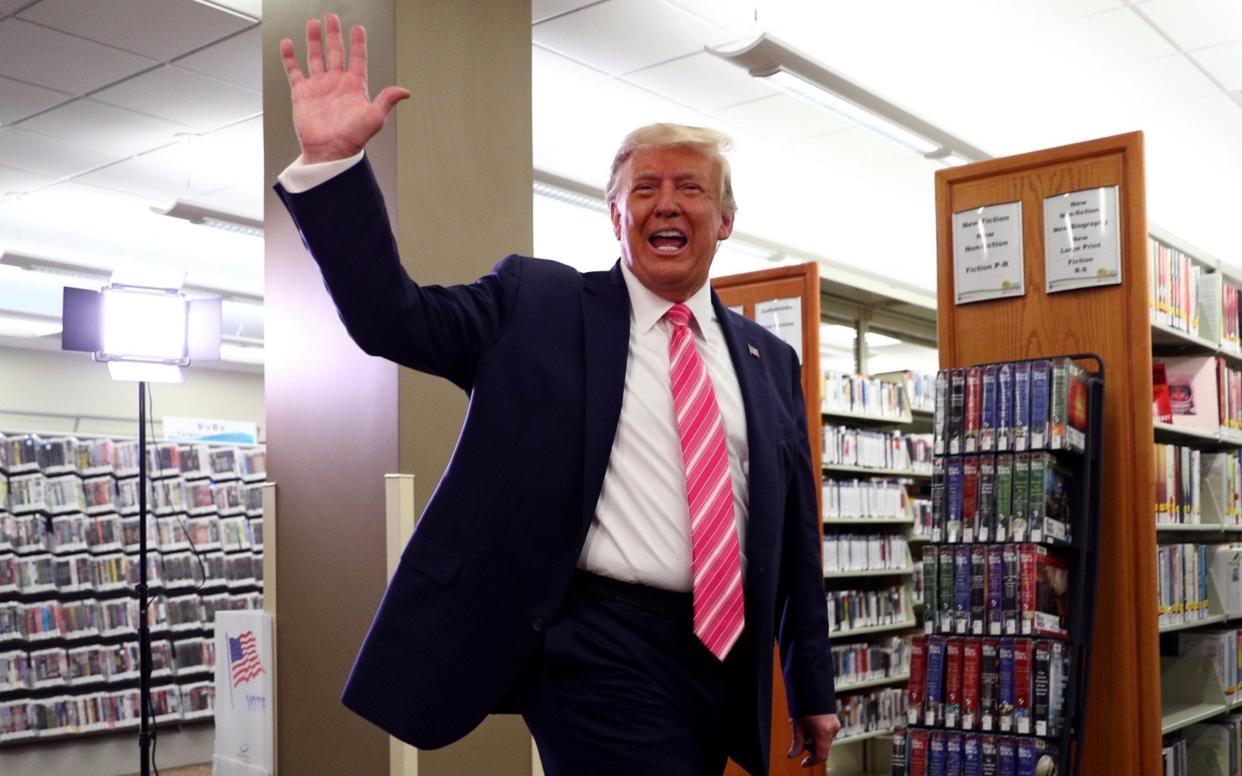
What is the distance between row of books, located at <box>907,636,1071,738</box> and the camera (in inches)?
144

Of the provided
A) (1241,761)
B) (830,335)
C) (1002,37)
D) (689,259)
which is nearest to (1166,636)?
(1241,761)

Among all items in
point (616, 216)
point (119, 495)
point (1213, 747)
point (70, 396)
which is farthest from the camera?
point (70, 396)

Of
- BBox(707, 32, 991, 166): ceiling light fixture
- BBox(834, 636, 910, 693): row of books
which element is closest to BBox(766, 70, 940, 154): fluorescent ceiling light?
BBox(707, 32, 991, 166): ceiling light fixture

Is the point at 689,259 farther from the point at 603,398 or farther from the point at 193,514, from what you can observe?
the point at 193,514

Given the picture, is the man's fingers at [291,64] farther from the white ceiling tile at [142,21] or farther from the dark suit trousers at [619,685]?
the white ceiling tile at [142,21]

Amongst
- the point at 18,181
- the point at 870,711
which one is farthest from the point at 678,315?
the point at 18,181

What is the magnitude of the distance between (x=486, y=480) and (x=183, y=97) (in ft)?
19.5

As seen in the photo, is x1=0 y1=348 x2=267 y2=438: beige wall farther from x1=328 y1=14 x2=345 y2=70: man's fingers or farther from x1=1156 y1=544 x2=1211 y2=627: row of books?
x1=328 y1=14 x2=345 y2=70: man's fingers

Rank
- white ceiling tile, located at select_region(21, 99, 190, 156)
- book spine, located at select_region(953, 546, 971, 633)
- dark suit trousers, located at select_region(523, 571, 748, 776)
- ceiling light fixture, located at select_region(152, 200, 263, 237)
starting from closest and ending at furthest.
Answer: dark suit trousers, located at select_region(523, 571, 748, 776), book spine, located at select_region(953, 546, 971, 633), white ceiling tile, located at select_region(21, 99, 190, 156), ceiling light fixture, located at select_region(152, 200, 263, 237)

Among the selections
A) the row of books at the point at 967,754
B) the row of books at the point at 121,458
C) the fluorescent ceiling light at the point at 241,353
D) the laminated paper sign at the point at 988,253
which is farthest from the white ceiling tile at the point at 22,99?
the fluorescent ceiling light at the point at 241,353

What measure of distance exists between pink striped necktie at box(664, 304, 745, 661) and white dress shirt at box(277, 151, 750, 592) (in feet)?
0.07

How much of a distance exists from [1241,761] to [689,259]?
438 cm

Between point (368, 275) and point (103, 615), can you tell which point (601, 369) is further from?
point (103, 615)

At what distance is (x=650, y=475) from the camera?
181cm
